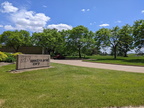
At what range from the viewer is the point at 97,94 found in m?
4.38

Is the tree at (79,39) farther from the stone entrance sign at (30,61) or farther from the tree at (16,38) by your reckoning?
the stone entrance sign at (30,61)

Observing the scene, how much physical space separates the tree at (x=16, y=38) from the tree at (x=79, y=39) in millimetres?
15541

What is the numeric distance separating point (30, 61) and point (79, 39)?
80.1ft

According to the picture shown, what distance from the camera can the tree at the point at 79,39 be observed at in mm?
33156

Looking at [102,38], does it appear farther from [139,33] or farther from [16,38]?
[16,38]

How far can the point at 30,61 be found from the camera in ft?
31.9

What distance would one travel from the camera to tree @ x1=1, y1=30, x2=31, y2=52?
39100 millimetres

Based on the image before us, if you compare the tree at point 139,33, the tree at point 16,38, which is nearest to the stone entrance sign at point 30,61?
the tree at point 139,33

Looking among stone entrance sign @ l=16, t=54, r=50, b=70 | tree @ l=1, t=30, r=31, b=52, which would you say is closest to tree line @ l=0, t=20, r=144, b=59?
tree @ l=1, t=30, r=31, b=52

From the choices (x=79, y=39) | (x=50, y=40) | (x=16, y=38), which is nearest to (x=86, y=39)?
(x=79, y=39)

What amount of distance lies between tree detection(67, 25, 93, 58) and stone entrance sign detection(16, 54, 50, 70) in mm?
22162

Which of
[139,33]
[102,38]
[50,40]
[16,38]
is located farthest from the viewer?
[16,38]

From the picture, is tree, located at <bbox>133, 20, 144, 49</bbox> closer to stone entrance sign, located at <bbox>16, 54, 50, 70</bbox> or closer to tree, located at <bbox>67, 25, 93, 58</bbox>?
tree, located at <bbox>67, 25, 93, 58</bbox>

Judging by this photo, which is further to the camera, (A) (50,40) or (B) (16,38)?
(B) (16,38)
